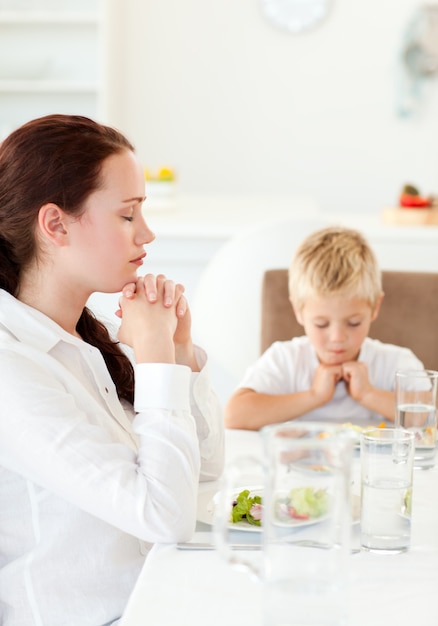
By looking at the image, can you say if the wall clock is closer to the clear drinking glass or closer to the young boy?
the young boy

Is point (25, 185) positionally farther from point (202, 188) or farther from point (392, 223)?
point (202, 188)

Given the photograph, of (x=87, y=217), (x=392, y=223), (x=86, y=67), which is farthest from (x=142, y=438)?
(x=86, y=67)

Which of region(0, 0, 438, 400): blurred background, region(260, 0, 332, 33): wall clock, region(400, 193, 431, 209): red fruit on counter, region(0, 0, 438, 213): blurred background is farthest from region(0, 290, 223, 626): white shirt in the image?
region(260, 0, 332, 33): wall clock

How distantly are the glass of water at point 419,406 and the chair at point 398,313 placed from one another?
0.72m

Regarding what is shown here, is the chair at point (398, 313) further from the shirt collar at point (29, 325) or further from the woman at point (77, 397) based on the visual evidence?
the shirt collar at point (29, 325)

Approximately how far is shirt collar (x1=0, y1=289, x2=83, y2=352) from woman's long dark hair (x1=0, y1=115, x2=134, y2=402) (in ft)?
0.21

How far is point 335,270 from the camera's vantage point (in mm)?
1916

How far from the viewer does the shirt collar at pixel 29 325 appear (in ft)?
3.98

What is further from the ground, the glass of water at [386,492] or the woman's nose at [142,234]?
the woman's nose at [142,234]

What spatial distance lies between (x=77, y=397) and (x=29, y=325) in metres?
0.11

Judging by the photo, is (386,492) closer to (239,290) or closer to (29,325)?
(29,325)

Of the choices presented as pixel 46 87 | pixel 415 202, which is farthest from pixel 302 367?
pixel 46 87

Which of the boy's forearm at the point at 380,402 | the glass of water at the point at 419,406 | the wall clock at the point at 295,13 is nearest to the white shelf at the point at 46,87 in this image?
the wall clock at the point at 295,13

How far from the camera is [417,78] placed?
5938mm
